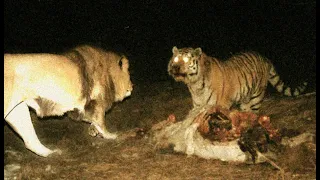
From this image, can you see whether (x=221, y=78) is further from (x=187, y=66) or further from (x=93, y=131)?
(x=93, y=131)

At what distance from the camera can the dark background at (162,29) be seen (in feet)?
32.2

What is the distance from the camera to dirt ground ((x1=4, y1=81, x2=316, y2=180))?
15.8 ft

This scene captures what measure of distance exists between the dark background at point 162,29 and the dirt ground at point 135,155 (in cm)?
240

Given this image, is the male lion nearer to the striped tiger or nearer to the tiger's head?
the tiger's head

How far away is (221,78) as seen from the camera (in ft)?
22.4

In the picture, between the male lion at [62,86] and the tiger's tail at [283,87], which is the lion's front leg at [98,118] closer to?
the male lion at [62,86]

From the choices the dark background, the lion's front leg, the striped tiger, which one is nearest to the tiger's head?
the striped tiger

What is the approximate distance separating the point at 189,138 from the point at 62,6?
20.3ft

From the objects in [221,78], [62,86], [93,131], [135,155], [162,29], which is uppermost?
[162,29]

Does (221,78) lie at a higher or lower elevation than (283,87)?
higher

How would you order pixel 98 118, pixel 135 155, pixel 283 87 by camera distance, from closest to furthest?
pixel 135 155 → pixel 98 118 → pixel 283 87

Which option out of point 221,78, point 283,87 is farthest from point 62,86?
point 283,87

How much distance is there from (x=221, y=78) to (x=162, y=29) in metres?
5.14

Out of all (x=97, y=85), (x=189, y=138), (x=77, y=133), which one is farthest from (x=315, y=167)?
(x=77, y=133)
